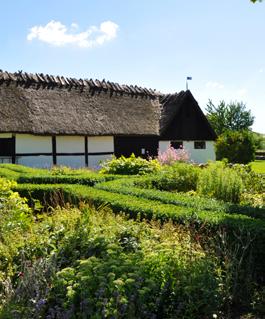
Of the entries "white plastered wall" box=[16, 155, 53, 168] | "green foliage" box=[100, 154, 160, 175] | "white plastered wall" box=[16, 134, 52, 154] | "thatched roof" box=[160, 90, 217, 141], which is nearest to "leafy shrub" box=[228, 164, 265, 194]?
"green foliage" box=[100, 154, 160, 175]

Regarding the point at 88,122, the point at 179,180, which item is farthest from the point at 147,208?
the point at 88,122

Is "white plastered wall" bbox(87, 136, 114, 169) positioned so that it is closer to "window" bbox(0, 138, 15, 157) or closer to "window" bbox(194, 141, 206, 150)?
"window" bbox(0, 138, 15, 157)

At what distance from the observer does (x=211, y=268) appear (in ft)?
14.8

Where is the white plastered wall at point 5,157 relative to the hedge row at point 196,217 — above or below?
above

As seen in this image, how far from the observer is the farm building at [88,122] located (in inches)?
830

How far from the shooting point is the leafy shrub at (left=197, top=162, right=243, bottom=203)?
9922mm

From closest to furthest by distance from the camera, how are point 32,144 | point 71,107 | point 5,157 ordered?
point 5,157
point 32,144
point 71,107

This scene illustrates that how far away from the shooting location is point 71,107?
23.2 m

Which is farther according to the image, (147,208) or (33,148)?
(33,148)

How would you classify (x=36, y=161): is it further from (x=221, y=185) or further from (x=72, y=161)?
Result: (x=221, y=185)

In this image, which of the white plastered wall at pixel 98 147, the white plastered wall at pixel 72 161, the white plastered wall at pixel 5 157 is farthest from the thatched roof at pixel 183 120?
the white plastered wall at pixel 5 157

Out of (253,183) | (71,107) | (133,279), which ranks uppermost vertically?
(71,107)

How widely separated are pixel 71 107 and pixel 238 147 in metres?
14.0

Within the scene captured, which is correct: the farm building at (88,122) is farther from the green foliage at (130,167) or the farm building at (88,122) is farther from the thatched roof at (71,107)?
the green foliage at (130,167)
